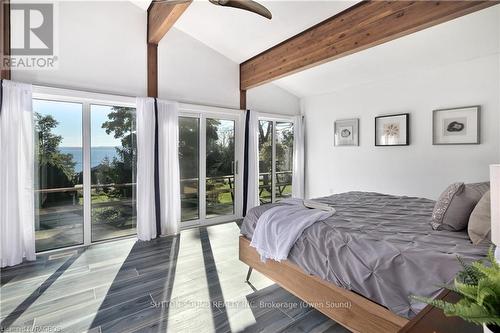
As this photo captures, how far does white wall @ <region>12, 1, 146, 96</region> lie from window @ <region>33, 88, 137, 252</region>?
0.71ft

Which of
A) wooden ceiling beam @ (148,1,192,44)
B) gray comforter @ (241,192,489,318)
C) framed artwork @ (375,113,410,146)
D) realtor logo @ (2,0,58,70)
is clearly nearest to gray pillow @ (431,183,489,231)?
gray comforter @ (241,192,489,318)

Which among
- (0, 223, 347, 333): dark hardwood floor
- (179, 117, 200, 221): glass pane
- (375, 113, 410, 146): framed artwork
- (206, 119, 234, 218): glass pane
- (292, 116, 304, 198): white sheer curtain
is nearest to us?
(0, 223, 347, 333): dark hardwood floor

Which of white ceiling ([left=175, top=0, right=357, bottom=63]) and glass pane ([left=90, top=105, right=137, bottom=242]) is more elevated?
white ceiling ([left=175, top=0, right=357, bottom=63])

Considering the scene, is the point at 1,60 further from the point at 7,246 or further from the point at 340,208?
the point at 340,208

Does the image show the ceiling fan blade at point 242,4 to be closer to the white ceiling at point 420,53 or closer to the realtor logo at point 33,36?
the white ceiling at point 420,53

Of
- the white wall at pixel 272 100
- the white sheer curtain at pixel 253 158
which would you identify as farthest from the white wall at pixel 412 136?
the white sheer curtain at pixel 253 158

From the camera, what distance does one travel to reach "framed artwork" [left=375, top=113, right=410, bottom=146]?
4199mm

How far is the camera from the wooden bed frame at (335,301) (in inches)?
60.3

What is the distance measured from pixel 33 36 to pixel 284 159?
4.69m

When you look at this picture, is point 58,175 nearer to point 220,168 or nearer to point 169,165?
point 169,165

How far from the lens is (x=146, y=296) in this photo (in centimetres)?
241

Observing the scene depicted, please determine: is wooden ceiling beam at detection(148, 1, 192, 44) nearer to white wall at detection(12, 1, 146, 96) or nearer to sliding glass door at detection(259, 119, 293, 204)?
white wall at detection(12, 1, 146, 96)

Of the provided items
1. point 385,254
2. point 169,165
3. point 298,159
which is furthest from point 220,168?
point 385,254

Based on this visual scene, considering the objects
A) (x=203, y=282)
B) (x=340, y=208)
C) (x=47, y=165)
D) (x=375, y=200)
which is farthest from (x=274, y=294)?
(x=47, y=165)
